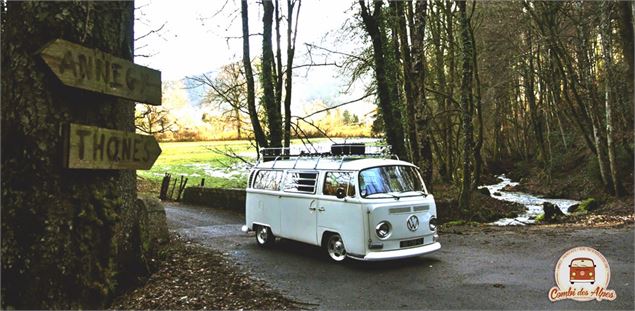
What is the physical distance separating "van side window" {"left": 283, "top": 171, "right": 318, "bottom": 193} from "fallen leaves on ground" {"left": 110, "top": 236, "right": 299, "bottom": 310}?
207 centimetres

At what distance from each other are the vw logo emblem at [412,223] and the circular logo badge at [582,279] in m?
2.35

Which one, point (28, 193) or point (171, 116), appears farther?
point (171, 116)

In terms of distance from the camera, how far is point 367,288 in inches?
288

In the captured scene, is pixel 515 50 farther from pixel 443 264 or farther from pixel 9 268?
pixel 9 268

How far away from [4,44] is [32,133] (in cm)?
67

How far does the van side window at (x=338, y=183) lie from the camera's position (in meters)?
8.85

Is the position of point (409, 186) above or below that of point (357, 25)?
below

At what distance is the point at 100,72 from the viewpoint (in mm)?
3396

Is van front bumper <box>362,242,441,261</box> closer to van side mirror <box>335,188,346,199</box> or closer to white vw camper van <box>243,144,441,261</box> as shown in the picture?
white vw camper van <box>243,144,441,261</box>

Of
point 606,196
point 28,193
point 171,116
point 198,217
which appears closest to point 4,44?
point 28,193

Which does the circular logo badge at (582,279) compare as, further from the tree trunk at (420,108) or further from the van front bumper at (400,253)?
the tree trunk at (420,108)

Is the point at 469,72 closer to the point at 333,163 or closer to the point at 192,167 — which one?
the point at 333,163

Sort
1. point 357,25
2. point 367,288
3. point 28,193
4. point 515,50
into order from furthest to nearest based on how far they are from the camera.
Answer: point 515,50 → point 357,25 → point 367,288 → point 28,193

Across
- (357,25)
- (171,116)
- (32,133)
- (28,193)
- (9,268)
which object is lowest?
(9,268)
